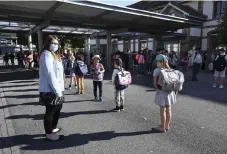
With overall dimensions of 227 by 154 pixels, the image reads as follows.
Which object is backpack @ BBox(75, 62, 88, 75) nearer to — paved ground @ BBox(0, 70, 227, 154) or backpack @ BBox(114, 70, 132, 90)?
paved ground @ BBox(0, 70, 227, 154)

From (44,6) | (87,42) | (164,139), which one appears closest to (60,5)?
(44,6)

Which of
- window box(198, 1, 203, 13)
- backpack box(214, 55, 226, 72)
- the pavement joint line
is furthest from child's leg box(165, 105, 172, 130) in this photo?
window box(198, 1, 203, 13)

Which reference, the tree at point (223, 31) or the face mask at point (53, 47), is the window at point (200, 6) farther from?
the face mask at point (53, 47)

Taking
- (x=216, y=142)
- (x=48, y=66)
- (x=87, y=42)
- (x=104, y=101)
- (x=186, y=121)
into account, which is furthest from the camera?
(x=87, y=42)

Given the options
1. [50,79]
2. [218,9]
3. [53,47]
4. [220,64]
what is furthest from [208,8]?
[50,79]

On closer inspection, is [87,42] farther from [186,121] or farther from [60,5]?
[186,121]

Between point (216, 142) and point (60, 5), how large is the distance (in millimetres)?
9429

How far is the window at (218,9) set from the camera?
2267cm

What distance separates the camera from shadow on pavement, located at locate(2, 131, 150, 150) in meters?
4.00

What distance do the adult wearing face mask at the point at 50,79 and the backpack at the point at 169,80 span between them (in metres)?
1.92

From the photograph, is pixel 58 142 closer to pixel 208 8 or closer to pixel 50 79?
pixel 50 79

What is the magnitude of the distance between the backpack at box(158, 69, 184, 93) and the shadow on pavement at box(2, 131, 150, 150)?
111 centimetres

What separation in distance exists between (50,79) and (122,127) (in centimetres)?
209

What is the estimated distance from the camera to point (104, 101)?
735cm
